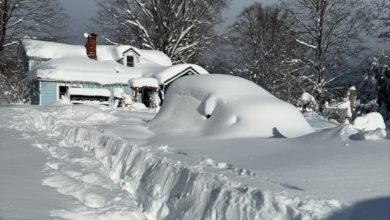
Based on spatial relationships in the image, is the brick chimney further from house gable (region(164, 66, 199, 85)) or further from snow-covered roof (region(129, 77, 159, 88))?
house gable (region(164, 66, 199, 85))

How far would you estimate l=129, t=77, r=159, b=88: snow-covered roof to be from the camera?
29.0 m

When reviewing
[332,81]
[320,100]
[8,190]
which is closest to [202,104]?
[8,190]

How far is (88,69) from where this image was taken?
29.3 meters

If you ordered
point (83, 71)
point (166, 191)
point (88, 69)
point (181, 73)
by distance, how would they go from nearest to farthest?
point (166, 191) < point (83, 71) < point (88, 69) < point (181, 73)

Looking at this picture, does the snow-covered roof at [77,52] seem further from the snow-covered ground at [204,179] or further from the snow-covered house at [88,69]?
the snow-covered ground at [204,179]

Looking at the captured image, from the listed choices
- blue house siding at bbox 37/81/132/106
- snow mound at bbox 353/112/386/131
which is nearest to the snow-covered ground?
snow mound at bbox 353/112/386/131

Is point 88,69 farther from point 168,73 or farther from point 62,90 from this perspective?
point 168,73

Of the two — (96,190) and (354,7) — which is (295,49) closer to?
(354,7)

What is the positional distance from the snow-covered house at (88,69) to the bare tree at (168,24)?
3385 mm

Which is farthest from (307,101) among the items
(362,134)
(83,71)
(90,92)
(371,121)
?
(362,134)

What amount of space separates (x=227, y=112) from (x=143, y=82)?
66.1ft

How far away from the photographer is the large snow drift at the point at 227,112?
359 inches

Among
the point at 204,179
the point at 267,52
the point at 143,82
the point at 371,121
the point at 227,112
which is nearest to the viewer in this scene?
the point at 204,179

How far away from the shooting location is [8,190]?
6.38 meters
